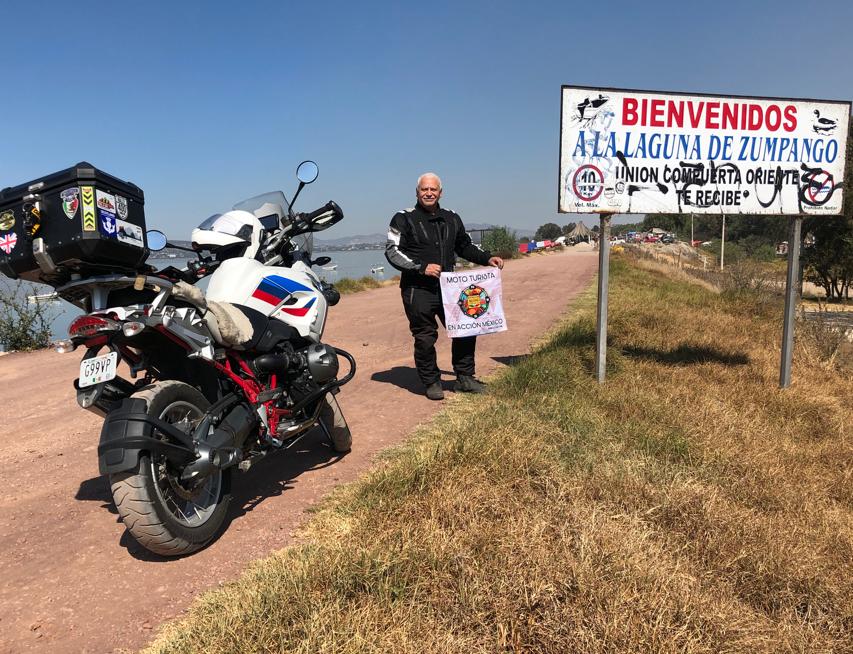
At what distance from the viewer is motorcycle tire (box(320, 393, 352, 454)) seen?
3945 mm

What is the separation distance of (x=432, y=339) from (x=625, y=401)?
1847 mm

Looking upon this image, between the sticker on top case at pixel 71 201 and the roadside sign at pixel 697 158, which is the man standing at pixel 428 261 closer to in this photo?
the roadside sign at pixel 697 158

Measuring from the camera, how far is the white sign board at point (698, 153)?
18.5ft

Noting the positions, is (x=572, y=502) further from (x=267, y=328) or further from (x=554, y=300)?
(x=554, y=300)

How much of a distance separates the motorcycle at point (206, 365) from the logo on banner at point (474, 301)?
71.7 inches

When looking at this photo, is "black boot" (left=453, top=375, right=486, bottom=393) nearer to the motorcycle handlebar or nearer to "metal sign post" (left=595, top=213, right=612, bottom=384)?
"metal sign post" (left=595, top=213, right=612, bottom=384)

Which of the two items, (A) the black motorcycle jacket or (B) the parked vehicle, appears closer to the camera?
(B) the parked vehicle

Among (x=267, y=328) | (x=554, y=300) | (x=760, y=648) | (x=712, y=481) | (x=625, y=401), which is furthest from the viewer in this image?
(x=554, y=300)

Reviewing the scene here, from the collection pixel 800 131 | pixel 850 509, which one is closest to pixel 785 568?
pixel 850 509

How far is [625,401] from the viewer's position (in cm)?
496

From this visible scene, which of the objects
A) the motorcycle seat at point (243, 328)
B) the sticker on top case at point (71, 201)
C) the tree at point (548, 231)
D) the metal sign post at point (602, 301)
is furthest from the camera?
the tree at point (548, 231)

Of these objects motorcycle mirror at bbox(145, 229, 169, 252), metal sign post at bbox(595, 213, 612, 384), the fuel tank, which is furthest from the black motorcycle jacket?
motorcycle mirror at bbox(145, 229, 169, 252)

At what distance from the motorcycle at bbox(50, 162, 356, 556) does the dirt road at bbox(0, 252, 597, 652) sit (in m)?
0.21

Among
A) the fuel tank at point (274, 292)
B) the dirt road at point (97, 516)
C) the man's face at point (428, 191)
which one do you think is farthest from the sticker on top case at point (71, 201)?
the man's face at point (428, 191)
